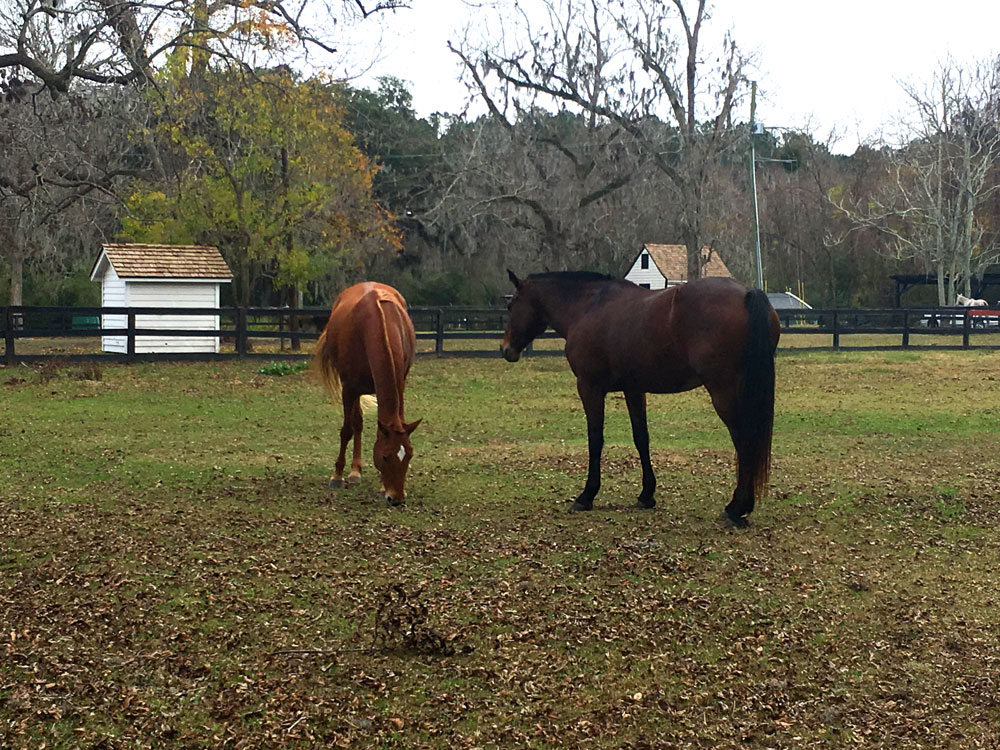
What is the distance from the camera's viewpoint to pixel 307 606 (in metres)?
5.16

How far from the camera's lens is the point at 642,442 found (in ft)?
25.4

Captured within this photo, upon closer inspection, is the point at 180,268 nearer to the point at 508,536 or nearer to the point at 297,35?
the point at 297,35

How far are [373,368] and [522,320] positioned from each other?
1.32m

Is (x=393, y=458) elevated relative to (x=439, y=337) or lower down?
lower down

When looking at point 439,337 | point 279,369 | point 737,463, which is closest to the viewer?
point 737,463

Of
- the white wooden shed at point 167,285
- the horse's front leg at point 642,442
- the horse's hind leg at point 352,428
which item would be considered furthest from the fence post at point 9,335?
the horse's front leg at point 642,442

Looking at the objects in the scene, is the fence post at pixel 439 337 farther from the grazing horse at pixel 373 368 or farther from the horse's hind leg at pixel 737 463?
the horse's hind leg at pixel 737 463

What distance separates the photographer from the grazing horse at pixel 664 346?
6.70 metres

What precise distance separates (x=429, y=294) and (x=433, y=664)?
39.7m

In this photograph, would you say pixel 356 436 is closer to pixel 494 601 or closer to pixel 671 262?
pixel 494 601

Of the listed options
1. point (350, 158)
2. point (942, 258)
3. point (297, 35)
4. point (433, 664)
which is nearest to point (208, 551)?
point (433, 664)

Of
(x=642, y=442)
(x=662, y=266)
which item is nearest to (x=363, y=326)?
(x=642, y=442)

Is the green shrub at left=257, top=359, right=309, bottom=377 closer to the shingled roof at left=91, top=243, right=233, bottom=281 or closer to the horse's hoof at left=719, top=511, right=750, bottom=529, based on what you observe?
the shingled roof at left=91, top=243, right=233, bottom=281

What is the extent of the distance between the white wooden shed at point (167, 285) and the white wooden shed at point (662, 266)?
38.4m
